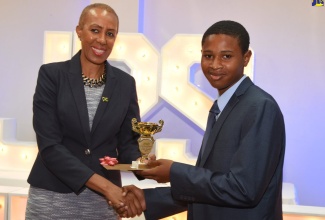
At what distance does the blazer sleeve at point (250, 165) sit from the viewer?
170 cm

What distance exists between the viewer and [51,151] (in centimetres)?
235

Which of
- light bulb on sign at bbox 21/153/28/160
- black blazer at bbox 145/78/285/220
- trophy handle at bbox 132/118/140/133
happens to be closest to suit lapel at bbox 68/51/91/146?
trophy handle at bbox 132/118/140/133

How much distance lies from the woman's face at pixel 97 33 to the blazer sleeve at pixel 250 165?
3.01 feet

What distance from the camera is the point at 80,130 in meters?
→ 2.37

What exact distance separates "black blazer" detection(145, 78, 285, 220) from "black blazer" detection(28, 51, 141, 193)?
0.63 metres

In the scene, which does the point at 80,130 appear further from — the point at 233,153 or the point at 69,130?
the point at 233,153

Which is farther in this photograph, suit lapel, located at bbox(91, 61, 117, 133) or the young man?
suit lapel, located at bbox(91, 61, 117, 133)

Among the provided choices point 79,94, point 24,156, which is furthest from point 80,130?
point 24,156

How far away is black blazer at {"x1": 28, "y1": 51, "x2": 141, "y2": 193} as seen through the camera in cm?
234

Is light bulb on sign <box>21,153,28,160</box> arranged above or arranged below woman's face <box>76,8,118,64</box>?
below

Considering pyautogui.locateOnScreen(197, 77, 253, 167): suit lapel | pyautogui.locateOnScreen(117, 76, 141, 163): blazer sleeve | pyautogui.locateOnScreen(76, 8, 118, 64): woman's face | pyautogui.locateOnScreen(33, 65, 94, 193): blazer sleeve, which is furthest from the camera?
pyautogui.locateOnScreen(117, 76, 141, 163): blazer sleeve

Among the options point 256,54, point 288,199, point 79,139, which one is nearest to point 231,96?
point 79,139

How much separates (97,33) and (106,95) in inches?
11.2

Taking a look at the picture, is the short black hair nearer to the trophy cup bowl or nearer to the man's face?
the man's face
